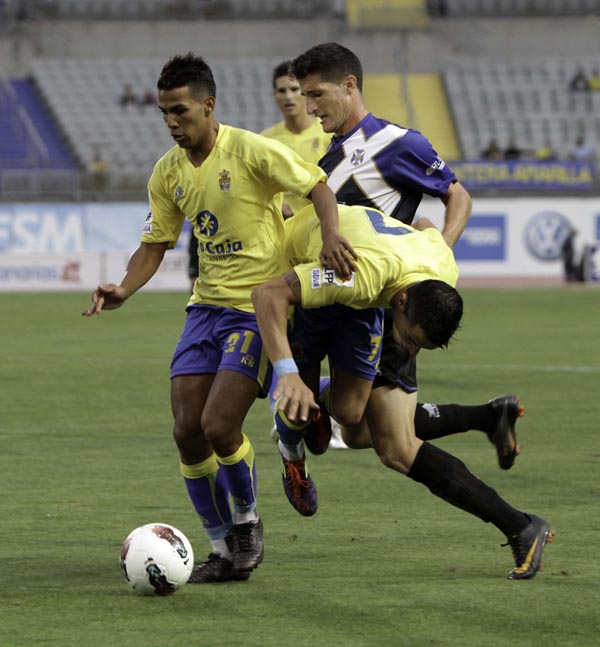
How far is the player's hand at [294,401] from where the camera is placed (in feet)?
15.6

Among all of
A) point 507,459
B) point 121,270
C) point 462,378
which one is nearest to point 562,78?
point 121,270

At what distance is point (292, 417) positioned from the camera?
473cm

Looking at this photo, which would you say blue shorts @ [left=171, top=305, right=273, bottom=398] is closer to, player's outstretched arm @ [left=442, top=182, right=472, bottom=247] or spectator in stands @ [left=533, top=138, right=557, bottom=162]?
player's outstretched arm @ [left=442, top=182, right=472, bottom=247]

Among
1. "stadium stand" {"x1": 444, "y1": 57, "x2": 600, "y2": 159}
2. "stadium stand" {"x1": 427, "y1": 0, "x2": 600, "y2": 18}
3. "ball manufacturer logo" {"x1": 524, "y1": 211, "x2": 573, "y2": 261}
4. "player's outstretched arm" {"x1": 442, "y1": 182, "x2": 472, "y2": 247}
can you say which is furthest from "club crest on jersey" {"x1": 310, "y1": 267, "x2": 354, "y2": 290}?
"stadium stand" {"x1": 427, "y1": 0, "x2": 600, "y2": 18}

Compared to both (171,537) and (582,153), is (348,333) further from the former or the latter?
(582,153)

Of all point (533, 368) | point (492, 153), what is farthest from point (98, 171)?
point (533, 368)

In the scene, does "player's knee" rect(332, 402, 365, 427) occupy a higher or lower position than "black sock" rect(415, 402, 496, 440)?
higher

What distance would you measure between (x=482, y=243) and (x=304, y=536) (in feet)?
82.5

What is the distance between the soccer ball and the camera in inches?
207

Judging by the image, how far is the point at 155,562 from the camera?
17.1ft

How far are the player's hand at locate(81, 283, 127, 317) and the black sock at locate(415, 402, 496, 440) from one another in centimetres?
176

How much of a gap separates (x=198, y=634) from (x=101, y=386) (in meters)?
8.39

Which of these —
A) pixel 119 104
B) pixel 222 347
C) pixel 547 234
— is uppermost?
pixel 222 347

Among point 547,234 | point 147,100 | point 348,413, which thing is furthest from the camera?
point 147,100
